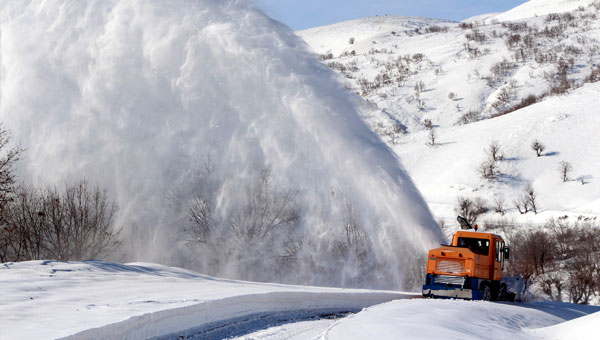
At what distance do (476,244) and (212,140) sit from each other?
10360mm

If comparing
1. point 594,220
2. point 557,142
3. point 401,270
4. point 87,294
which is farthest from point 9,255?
point 557,142

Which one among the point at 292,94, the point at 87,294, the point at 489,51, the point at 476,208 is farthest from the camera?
the point at 489,51

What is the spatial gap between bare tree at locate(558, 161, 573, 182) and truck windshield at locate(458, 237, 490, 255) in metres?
55.3

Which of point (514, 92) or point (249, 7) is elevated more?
point (514, 92)

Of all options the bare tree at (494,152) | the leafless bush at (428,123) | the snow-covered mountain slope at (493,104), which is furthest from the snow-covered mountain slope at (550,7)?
the bare tree at (494,152)

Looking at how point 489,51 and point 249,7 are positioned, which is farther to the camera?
point 489,51

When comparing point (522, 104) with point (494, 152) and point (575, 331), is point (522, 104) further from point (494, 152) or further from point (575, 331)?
point (575, 331)

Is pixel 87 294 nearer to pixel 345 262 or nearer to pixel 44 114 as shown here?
pixel 345 262

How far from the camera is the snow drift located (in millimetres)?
20422

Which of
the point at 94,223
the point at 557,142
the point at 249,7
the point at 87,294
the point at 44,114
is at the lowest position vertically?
the point at 87,294

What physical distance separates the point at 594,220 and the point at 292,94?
1802 inches

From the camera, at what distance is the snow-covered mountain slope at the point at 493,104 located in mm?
72312

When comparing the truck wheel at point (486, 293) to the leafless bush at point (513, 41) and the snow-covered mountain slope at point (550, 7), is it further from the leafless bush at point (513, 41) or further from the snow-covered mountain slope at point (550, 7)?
the snow-covered mountain slope at point (550, 7)

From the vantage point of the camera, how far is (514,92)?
107m
